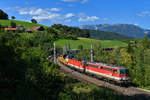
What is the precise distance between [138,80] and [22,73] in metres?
23.0

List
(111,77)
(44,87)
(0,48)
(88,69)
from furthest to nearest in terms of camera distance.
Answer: (88,69), (111,77), (0,48), (44,87)

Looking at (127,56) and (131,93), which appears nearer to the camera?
(131,93)

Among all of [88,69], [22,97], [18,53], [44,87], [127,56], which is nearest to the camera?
[22,97]

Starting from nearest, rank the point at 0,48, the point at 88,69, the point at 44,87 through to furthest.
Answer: the point at 44,87 < the point at 0,48 < the point at 88,69

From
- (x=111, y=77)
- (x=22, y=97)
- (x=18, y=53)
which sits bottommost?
(x=111, y=77)

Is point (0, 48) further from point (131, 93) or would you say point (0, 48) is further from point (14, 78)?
point (131, 93)

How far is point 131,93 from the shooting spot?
82.7ft

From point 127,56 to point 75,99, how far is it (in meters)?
45.1

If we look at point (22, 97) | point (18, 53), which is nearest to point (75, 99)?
point (22, 97)

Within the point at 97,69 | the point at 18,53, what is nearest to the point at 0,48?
the point at 18,53

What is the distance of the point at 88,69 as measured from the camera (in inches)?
1502

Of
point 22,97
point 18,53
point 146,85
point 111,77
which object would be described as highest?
point 18,53

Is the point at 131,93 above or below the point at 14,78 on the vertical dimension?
below

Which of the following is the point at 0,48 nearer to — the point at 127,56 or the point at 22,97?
the point at 22,97
